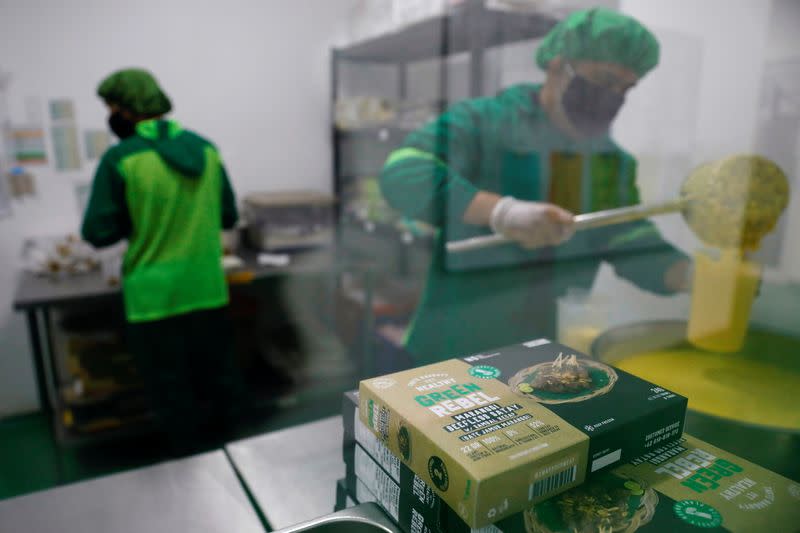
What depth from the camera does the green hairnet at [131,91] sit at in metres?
1.80

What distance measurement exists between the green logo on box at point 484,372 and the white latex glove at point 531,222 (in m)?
0.44

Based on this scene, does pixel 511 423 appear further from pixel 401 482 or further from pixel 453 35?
pixel 453 35

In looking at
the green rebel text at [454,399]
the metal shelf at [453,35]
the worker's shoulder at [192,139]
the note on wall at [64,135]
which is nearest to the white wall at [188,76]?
the note on wall at [64,135]

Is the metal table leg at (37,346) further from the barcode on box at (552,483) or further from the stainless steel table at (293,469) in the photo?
the barcode on box at (552,483)

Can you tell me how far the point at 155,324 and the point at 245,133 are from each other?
46.7 inches

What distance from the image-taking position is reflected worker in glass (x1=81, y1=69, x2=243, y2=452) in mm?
1748

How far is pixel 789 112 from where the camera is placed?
2.17 feet

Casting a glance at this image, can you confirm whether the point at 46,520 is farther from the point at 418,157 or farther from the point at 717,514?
the point at 418,157

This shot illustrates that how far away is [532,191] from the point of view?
109 centimetres

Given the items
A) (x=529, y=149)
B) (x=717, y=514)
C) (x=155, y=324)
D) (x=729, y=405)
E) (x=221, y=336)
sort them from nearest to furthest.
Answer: (x=717, y=514), (x=729, y=405), (x=529, y=149), (x=155, y=324), (x=221, y=336)

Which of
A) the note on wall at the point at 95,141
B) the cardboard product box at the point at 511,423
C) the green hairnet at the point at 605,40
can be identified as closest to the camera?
the cardboard product box at the point at 511,423

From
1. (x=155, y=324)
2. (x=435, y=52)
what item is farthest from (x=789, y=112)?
(x=435, y=52)

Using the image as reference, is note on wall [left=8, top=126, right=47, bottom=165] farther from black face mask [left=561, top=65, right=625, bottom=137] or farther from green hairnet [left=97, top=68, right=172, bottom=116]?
black face mask [left=561, top=65, right=625, bottom=137]

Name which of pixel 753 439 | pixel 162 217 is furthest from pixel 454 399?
pixel 162 217
